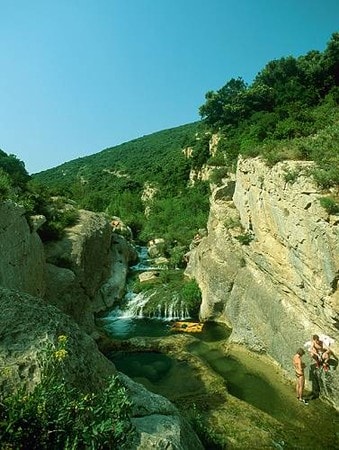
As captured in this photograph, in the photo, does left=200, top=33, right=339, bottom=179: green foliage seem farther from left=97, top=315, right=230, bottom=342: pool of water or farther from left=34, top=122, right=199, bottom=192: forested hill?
left=34, top=122, right=199, bottom=192: forested hill

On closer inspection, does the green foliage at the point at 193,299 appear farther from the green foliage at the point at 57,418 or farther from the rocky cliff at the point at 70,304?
the green foliage at the point at 57,418

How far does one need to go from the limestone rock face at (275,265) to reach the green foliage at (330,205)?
0.69 ft

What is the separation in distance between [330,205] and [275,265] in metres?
4.72

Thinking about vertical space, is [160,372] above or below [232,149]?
below

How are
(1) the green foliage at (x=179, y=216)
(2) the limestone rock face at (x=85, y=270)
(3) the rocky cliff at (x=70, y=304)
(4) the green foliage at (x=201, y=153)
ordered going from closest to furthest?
(3) the rocky cliff at (x=70, y=304), (2) the limestone rock face at (x=85, y=270), (1) the green foliage at (x=179, y=216), (4) the green foliage at (x=201, y=153)

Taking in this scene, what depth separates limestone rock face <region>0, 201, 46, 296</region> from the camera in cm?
1319

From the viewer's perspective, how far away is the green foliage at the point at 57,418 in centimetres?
357

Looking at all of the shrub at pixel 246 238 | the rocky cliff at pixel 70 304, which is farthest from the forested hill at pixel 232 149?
the shrub at pixel 246 238

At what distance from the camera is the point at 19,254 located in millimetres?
14398

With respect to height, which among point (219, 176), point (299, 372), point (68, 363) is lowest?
point (299, 372)

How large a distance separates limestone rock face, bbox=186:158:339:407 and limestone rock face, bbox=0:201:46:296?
9042mm

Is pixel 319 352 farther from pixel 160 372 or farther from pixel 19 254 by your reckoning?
pixel 19 254

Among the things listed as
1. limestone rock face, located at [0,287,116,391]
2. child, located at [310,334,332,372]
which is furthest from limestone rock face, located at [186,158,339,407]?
limestone rock face, located at [0,287,116,391]

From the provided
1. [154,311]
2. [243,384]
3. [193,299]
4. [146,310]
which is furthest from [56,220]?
[243,384]
